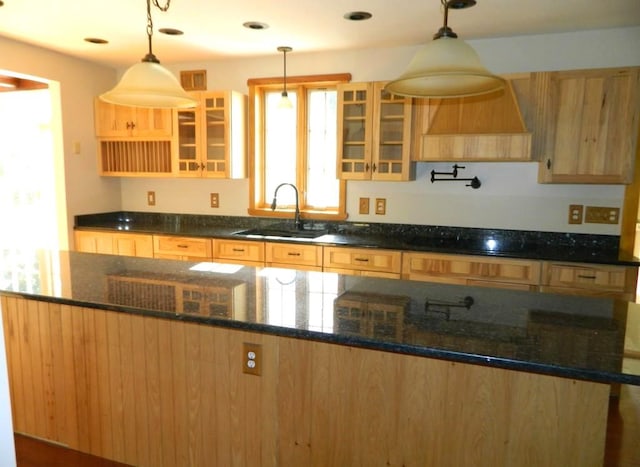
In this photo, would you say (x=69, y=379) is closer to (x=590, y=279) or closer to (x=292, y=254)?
(x=292, y=254)

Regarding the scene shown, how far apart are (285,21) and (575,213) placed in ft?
8.37

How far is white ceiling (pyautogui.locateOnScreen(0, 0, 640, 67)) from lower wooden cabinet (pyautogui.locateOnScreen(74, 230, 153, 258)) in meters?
1.62

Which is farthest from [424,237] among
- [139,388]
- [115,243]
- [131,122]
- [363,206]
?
[131,122]

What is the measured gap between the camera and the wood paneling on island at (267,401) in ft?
4.09

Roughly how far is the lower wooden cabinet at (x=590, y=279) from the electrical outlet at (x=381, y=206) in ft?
4.52

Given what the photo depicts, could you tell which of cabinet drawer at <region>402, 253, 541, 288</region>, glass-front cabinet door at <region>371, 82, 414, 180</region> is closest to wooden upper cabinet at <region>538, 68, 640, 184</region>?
cabinet drawer at <region>402, 253, 541, 288</region>

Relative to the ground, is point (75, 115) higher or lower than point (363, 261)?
higher

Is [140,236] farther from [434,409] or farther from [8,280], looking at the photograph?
[434,409]

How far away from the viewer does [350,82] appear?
12.4ft

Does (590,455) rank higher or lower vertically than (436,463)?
higher

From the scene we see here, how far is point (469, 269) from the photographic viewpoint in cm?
309

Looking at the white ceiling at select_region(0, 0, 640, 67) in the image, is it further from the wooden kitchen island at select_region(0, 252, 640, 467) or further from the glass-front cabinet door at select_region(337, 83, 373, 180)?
the wooden kitchen island at select_region(0, 252, 640, 467)

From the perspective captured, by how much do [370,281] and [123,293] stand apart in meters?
1.02

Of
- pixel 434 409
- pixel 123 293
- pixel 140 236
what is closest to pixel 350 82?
pixel 140 236
